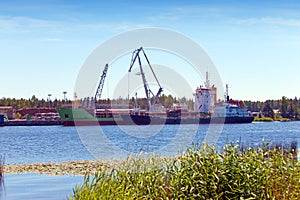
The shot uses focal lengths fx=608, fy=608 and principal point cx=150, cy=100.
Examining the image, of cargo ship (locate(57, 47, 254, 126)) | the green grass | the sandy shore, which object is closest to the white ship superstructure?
cargo ship (locate(57, 47, 254, 126))

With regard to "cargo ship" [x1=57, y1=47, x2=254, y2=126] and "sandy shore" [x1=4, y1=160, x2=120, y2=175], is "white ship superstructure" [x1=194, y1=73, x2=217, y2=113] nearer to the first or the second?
"cargo ship" [x1=57, y1=47, x2=254, y2=126]

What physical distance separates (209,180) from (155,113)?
109262 millimetres

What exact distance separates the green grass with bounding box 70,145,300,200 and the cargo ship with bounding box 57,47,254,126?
101656 mm

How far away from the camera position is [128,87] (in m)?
89.6

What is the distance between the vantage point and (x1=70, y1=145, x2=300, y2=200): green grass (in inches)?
507

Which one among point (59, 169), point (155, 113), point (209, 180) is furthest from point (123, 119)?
point (209, 180)

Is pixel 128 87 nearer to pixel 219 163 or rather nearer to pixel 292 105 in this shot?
pixel 219 163

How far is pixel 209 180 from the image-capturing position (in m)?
13.0

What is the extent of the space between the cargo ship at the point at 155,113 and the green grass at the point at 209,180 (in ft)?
334

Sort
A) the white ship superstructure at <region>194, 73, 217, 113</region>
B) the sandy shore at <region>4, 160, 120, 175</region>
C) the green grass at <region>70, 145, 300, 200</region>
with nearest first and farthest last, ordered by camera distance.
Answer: the green grass at <region>70, 145, 300, 200</region>
the sandy shore at <region>4, 160, 120, 175</region>
the white ship superstructure at <region>194, 73, 217, 113</region>

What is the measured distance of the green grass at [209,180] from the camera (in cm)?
1288

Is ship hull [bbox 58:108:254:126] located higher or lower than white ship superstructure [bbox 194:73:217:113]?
lower

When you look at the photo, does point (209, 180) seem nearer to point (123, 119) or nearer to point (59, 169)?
point (59, 169)

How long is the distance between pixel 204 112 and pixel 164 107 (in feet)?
28.3
